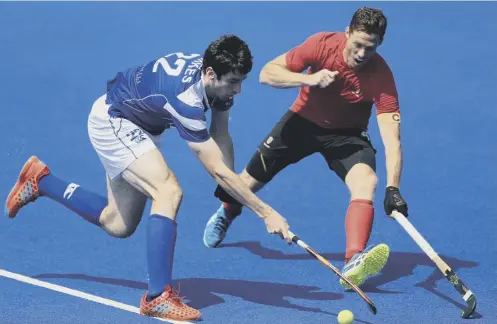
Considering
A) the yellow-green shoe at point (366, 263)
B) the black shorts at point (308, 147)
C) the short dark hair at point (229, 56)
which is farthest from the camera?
the black shorts at point (308, 147)

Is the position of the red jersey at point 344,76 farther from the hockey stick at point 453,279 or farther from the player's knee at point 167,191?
the player's knee at point 167,191

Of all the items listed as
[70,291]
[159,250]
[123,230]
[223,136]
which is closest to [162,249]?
[159,250]

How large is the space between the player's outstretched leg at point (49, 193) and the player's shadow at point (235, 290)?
44 cm

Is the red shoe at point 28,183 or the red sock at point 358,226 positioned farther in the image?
the red shoe at point 28,183

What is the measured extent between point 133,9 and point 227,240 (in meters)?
5.80

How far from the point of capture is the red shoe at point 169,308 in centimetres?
675

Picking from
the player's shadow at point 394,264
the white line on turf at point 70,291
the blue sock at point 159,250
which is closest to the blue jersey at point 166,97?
the blue sock at point 159,250

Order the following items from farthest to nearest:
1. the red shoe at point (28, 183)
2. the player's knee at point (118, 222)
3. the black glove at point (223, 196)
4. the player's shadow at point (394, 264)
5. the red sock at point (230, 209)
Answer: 1. the red sock at point (230, 209)
2. the black glove at point (223, 196)
3. the red shoe at point (28, 183)
4. the player's shadow at point (394, 264)
5. the player's knee at point (118, 222)

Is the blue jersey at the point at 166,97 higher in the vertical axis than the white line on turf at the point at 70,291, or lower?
higher

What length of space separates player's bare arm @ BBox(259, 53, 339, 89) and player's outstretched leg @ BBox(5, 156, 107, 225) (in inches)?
52.4

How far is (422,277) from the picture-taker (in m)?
7.70

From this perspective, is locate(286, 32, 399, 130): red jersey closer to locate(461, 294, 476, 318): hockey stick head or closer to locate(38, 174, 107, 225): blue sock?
locate(461, 294, 476, 318): hockey stick head

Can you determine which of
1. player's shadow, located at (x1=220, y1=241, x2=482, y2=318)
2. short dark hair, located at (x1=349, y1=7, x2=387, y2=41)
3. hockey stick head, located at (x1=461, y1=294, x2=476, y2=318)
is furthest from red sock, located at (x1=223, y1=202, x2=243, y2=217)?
hockey stick head, located at (x1=461, y1=294, x2=476, y2=318)

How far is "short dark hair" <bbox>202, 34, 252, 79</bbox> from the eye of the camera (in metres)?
6.61
